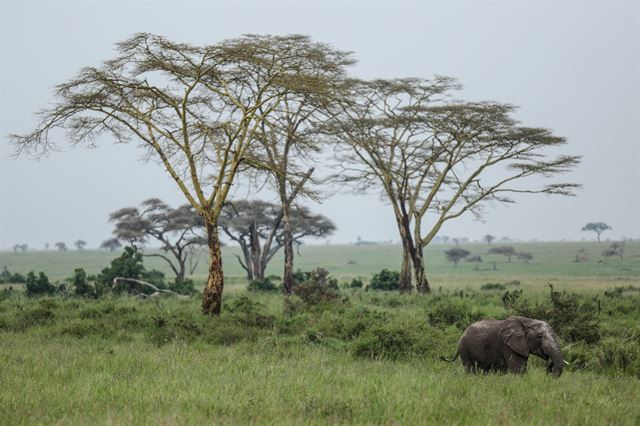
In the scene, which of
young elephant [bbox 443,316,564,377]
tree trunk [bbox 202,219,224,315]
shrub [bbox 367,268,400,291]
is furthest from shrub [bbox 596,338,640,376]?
shrub [bbox 367,268,400,291]

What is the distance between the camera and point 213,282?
19.2 m

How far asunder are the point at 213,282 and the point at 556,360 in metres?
11.8

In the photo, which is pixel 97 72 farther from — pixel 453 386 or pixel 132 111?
pixel 453 386

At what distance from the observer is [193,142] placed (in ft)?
70.9

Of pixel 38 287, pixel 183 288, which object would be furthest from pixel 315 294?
pixel 38 287

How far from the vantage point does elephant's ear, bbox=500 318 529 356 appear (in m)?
9.80

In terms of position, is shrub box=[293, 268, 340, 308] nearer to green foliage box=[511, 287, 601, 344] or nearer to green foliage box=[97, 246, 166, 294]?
green foliage box=[511, 287, 601, 344]

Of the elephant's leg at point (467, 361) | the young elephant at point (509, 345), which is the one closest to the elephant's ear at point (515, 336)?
the young elephant at point (509, 345)

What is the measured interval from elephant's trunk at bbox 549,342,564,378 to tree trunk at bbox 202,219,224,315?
1132 cm

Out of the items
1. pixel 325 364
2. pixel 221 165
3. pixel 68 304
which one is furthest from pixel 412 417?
pixel 68 304

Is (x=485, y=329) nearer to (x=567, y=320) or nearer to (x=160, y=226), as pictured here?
(x=567, y=320)

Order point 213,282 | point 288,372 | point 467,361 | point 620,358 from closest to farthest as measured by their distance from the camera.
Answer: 1. point 288,372
2. point 467,361
3. point 620,358
4. point 213,282

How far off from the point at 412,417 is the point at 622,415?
2.39m

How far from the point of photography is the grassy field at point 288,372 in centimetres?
725
